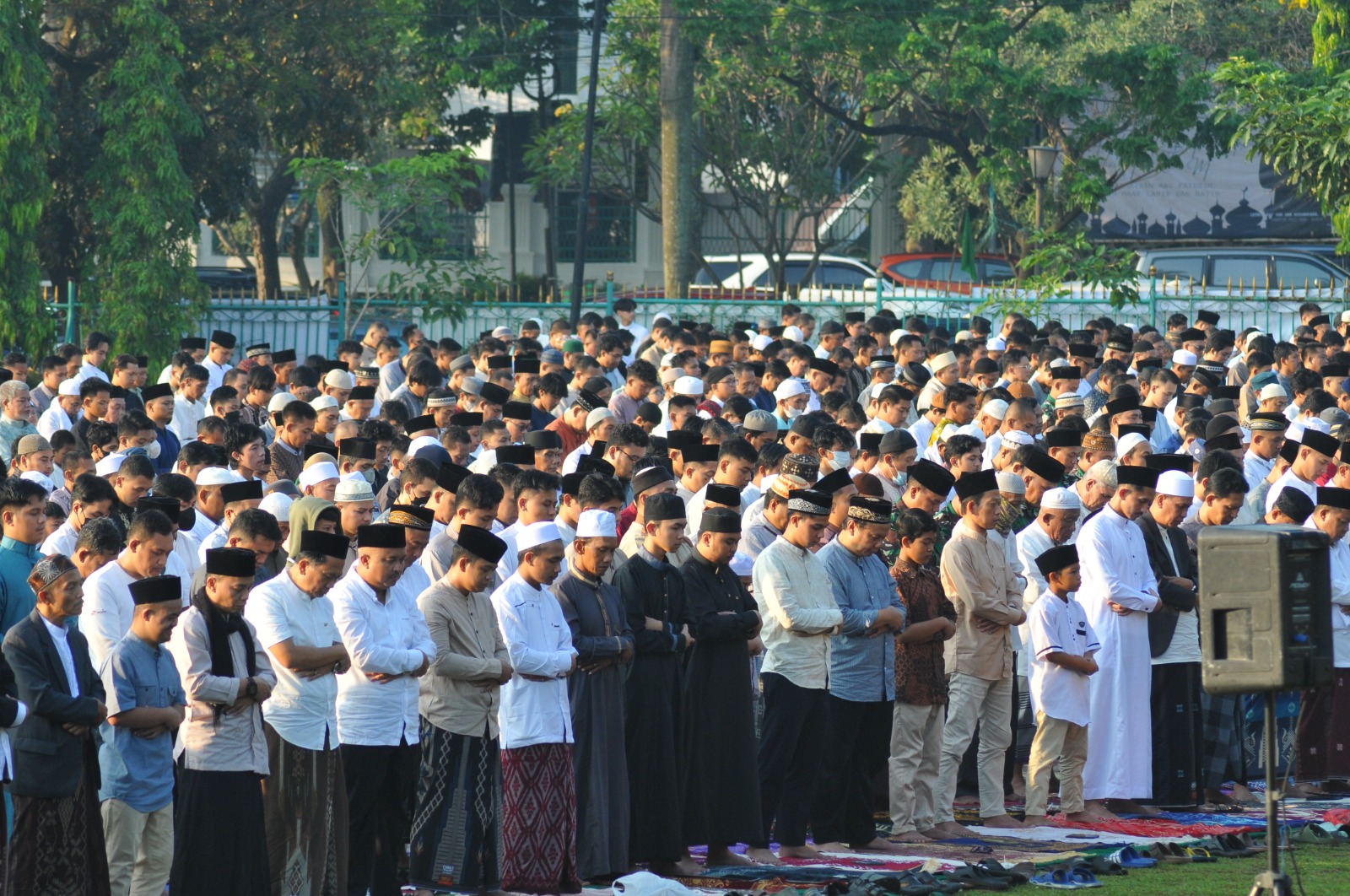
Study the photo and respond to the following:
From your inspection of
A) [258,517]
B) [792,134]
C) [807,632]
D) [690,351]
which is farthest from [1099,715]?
[792,134]

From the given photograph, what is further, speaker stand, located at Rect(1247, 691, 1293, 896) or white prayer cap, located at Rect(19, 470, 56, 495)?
white prayer cap, located at Rect(19, 470, 56, 495)

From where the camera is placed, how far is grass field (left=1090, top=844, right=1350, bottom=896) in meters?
8.74

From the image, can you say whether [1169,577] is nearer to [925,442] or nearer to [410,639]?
[925,442]

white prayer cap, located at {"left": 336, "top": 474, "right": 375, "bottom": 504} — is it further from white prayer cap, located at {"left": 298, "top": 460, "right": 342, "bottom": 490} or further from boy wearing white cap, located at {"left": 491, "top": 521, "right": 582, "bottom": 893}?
boy wearing white cap, located at {"left": 491, "top": 521, "right": 582, "bottom": 893}

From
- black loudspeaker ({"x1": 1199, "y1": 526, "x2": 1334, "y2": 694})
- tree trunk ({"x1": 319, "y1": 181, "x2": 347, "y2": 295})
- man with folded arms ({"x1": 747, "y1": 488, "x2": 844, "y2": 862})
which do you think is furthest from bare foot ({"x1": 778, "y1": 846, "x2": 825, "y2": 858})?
tree trunk ({"x1": 319, "y1": 181, "x2": 347, "y2": 295})

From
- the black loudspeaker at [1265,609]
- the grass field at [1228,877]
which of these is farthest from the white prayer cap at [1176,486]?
the black loudspeaker at [1265,609]

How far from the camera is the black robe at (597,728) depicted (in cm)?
892

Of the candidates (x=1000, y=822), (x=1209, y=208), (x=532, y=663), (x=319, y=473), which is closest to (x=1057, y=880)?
(x=1000, y=822)

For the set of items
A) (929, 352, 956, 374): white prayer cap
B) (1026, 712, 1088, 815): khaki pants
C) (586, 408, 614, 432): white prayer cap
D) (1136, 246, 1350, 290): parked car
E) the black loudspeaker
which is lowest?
(1026, 712, 1088, 815): khaki pants

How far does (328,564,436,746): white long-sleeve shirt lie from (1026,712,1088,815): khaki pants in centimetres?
355

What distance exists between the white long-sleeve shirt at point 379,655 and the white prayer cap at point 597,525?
0.92 m

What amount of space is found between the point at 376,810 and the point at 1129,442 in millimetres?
5639

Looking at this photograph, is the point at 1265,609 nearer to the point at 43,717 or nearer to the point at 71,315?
the point at 43,717

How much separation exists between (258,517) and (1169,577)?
5125mm
